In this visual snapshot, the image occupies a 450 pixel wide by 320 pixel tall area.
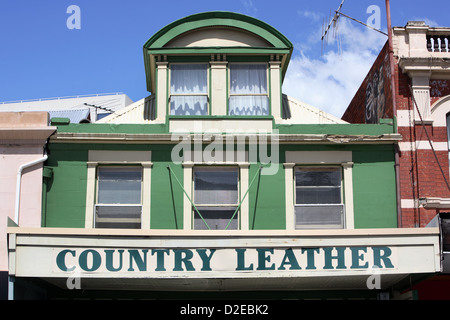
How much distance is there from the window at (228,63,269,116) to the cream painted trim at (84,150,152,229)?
8.75 ft

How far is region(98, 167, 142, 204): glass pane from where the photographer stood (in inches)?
666

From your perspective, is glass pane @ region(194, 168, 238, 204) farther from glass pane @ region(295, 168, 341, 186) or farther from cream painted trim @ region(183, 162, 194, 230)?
glass pane @ region(295, 168, 341, 186)

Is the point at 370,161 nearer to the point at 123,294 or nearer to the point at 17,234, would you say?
the point at 123,294

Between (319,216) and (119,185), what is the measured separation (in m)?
5.05

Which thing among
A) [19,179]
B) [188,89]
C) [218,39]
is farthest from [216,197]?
[19,179]

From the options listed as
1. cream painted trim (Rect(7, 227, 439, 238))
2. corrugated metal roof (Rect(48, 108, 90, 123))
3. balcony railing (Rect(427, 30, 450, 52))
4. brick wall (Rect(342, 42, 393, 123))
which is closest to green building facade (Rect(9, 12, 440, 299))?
cream painted trim (Rect(7, 227, 439, 238))

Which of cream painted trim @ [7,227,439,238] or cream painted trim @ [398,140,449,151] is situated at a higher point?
cream painted trim @ [398,140,449,151]

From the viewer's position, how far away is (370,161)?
56.7 ft

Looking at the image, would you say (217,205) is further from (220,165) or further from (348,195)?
(348,195)

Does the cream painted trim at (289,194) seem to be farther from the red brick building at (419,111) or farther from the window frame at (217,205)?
the red brick building at (419,111)

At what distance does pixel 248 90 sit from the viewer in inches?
713

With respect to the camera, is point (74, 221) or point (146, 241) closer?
point (146, 241)
